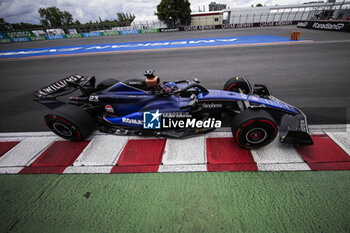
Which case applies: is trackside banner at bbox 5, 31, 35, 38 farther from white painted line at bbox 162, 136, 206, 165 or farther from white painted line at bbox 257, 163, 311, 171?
white painted line at bbox 257, 163, 311, 171

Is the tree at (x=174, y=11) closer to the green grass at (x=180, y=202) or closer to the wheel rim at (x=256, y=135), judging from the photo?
the wheel rim at (x=256, y=135)

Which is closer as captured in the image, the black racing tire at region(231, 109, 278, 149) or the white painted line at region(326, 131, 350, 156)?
the black racing tire at region(231, 109, 278, 149)

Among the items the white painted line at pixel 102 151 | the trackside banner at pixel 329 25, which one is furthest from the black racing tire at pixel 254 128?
the trackside banner at pixel 329 25

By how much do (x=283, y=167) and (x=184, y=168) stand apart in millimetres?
1605

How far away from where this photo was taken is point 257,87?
12.2 feet

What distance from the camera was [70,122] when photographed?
287 centimetres

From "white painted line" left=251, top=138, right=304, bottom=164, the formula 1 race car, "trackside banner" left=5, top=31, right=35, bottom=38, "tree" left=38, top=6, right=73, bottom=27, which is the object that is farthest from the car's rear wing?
"tree" left=38, top=6, right=73, bottom=27

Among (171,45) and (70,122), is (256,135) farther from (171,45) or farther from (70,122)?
(171,45)

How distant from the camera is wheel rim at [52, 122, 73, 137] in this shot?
3106 millimetres

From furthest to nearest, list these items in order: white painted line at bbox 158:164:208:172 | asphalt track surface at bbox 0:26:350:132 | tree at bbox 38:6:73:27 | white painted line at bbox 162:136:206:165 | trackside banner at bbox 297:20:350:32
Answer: tree at bbox 38:6:73:27 < trackside banner at bbox 297:20:350:32 < asphalt track surface at bbox 0:26:350:132 < white painted line at bbox 162:136:206:165 < white painted line at bbox 158:164:208:172

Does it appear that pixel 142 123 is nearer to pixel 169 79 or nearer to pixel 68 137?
pixel 68 137

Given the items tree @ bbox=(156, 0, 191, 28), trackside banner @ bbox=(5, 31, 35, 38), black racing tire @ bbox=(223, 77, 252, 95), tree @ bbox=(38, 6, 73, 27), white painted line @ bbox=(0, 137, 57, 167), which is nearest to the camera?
white painted line @ bbox=(0, 137, 57, 167)

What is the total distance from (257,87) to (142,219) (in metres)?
3.67

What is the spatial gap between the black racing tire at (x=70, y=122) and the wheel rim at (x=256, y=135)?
307cm
